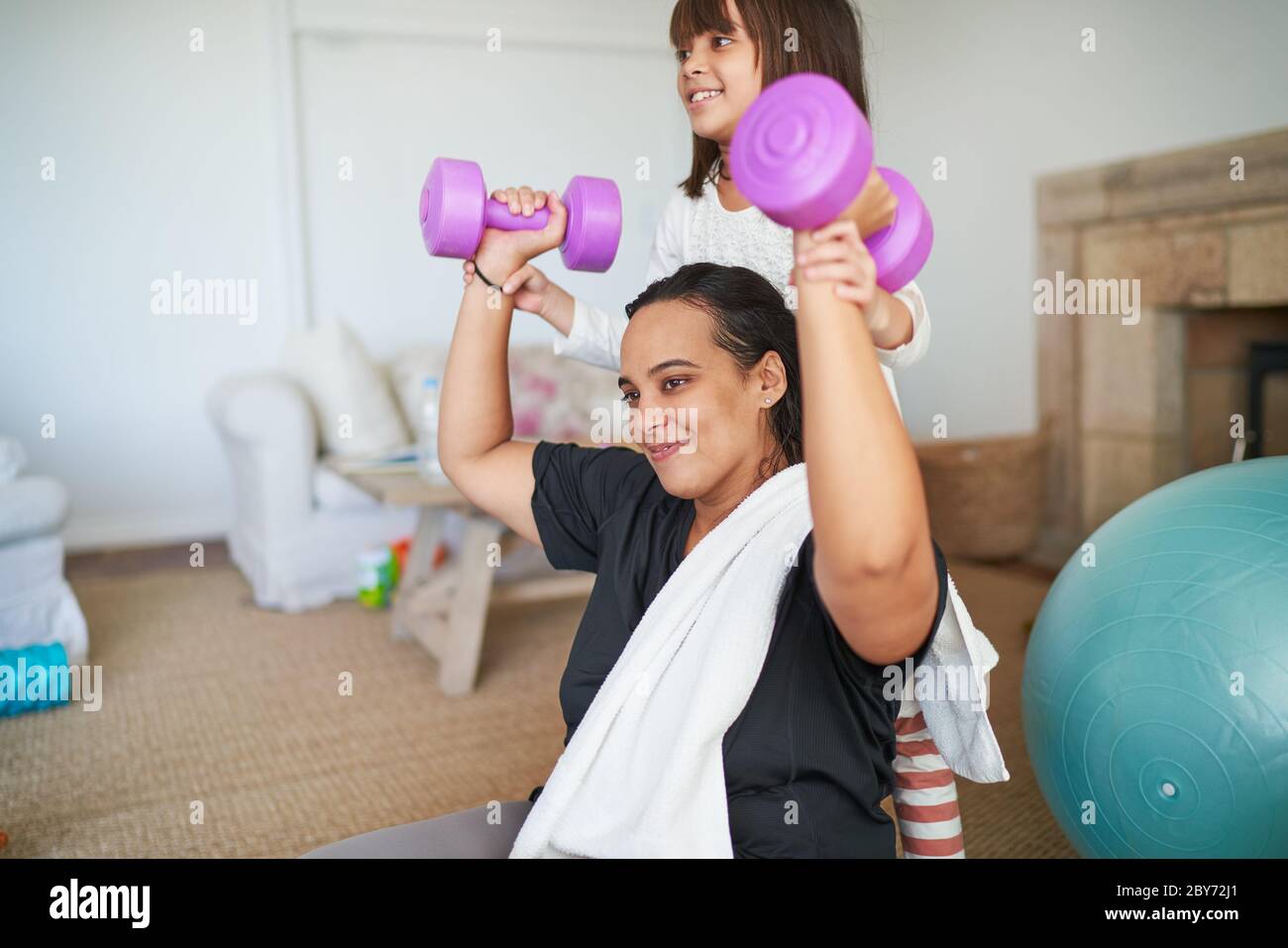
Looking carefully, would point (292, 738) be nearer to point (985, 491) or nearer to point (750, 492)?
point (750, 492)

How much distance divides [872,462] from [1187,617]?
717 millimetres

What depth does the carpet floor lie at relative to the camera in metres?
2.19

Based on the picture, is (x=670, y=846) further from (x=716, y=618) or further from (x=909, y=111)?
(x=909, y=111)

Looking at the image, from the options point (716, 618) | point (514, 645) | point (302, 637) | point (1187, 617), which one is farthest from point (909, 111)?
point (716, 618)

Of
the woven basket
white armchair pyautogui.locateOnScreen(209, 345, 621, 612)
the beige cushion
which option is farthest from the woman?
the woven basket

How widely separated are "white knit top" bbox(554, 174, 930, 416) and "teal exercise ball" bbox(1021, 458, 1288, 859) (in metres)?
0.38

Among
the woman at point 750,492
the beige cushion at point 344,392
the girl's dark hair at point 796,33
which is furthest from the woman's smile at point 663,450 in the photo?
the beige cushion at point 344,392

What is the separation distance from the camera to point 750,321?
46.1 inches

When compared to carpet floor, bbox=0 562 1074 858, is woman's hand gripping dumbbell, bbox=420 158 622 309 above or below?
above

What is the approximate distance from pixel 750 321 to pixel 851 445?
1.34ft

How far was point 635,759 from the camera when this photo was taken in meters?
1.06

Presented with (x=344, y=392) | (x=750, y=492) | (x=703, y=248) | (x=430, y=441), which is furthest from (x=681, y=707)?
(x=344, y=392)

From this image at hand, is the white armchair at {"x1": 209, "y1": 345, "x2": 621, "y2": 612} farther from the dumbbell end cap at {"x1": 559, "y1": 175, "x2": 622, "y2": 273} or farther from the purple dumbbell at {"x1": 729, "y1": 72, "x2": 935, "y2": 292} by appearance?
the purple dumbbell at {"x1": 729, "y1": 72, "x2": 935, "y2": 292}

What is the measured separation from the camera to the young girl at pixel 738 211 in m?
1.33
